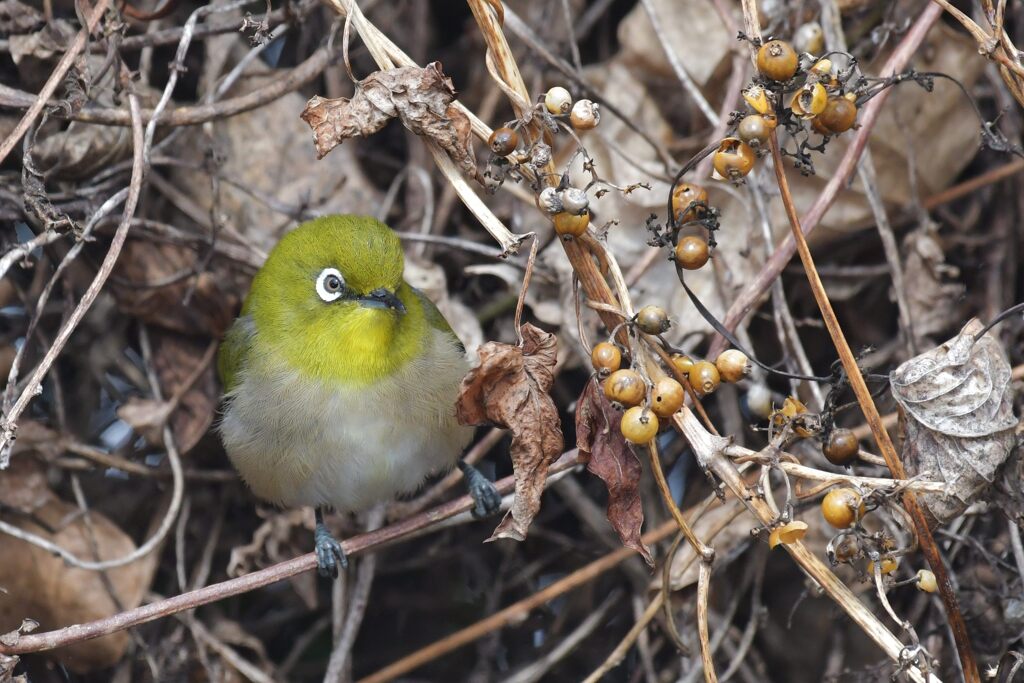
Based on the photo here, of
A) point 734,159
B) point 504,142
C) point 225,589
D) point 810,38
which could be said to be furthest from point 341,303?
point 810,38

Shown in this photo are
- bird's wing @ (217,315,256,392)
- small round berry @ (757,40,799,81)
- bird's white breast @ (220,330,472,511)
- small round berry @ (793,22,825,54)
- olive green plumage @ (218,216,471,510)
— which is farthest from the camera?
bird's wing @ (217,315,256,392)

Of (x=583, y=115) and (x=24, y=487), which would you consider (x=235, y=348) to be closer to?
(x=24, y=487)

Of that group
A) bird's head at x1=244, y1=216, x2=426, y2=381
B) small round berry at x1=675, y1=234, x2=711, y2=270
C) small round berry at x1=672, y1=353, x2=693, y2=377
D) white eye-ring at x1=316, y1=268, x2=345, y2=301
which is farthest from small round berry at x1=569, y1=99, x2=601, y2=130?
white eye-ring at x1=316, y1=268, x2=345, y2=301

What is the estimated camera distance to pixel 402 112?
2.75 m

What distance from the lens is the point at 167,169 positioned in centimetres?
449

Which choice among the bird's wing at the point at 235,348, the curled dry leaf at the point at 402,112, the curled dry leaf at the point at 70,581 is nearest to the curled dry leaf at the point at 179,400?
the bird's wing at the point at 235,348

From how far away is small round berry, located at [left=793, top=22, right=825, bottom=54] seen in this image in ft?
11.5

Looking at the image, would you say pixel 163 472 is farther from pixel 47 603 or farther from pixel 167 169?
pixel 167 169

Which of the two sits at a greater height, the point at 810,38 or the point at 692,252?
the point at 810,38

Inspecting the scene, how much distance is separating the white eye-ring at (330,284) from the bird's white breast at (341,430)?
0.99ft

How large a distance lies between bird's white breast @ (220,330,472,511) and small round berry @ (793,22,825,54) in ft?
5.26

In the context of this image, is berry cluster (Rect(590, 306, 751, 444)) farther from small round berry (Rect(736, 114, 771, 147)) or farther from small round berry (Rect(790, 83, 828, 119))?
small round berry (Rect(790, 83, 828, 119))

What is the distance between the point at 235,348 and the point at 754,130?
2.34 meters

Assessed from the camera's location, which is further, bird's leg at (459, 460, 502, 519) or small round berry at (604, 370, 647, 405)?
bird's leg at (459, 460, 502, 519)
